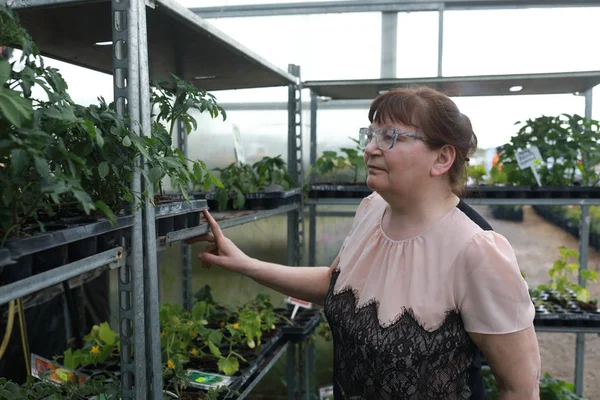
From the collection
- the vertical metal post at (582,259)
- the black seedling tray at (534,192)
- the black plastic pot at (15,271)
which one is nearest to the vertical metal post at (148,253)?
the black plastic pot at (15,271)

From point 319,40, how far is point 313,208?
1148 mm

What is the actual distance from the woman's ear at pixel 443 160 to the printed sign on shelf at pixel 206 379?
3.03 ft

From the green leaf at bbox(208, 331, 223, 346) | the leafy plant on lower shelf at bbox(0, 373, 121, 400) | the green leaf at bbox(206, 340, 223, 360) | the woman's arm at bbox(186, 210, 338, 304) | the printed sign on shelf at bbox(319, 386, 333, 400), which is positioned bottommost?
the printed sign on shelf at bbox(319, 386, 333, 400)

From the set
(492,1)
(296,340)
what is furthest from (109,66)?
(492,1)

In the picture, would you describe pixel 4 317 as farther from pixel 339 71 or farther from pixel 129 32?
pixel 339 71

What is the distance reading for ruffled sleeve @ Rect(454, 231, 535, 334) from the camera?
49.7 inches

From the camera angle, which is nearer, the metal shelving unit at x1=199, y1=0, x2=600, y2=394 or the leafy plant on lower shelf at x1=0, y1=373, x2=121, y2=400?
the leafy plant on lower shelf at x1=0, y1=373, x2=121, y2=400

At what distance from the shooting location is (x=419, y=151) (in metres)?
1.37

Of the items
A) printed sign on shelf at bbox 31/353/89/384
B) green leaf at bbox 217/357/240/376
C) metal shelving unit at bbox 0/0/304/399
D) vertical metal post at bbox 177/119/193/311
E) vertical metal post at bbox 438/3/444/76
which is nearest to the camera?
metal shelving unit at bbox 0/0/304/399

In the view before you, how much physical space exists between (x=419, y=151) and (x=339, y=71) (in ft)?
7.36

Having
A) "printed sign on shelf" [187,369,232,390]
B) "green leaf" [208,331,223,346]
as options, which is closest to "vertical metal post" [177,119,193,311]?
"green leaf" [208,331,223,346]

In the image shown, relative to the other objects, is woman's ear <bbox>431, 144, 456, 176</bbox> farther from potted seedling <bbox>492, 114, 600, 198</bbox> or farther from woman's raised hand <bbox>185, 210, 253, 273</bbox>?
potted seedling <bbox>492, 114, 600, 198</bbox>

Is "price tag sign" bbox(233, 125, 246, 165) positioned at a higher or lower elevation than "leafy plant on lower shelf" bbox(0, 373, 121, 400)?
higher

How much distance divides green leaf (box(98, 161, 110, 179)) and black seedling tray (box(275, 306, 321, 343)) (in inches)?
60.1
